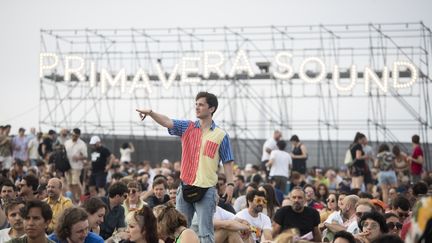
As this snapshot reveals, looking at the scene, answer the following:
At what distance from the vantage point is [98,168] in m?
24.7

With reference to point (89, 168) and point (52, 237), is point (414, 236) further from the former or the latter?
point (89, 168)

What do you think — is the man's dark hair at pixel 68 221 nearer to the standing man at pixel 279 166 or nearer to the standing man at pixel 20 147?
the standing man at pixel 279 166

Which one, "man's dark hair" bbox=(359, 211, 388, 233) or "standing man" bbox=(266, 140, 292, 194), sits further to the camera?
"standing man" bbox=(266, 140, 292, 194)

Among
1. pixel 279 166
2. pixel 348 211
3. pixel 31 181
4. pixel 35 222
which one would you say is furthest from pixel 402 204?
pixel 279 166

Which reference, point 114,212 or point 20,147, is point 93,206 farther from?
point 20,147

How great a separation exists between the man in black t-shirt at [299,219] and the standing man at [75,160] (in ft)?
37.7

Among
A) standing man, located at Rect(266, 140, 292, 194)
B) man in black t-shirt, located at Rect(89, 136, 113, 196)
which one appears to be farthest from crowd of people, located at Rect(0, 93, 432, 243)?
standing man, located at Rect(266, 140, 292, 194)

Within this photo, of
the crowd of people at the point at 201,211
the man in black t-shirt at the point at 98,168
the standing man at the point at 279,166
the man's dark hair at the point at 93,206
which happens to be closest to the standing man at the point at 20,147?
the man in black t-shirt at the point at 98,168

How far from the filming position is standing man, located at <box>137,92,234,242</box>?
11.7 meters

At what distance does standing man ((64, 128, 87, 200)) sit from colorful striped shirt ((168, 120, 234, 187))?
1257cm

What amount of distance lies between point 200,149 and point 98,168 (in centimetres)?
1314

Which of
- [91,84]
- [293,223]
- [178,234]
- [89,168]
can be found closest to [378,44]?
[91,84]

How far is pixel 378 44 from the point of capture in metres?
41.8

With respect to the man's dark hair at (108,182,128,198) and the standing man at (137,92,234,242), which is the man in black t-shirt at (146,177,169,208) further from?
the standing man at (137,92,234,242)
